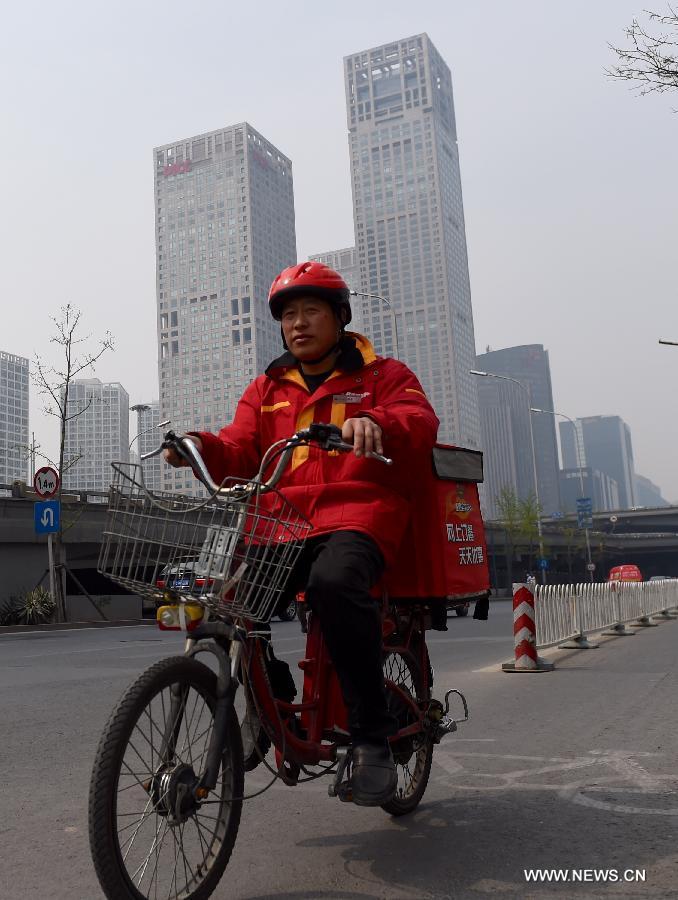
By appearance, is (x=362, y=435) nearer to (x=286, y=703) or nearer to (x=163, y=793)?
(x=286, y=703)

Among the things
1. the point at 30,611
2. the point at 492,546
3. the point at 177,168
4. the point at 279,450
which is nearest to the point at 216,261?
the point at 177,168

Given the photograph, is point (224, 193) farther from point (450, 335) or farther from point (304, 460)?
point (304, 460)

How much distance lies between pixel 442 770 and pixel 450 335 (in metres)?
115

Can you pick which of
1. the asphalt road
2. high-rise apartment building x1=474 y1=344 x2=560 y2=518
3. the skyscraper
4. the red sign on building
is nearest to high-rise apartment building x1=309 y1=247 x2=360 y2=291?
the skyscraper

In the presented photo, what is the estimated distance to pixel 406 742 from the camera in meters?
3.52

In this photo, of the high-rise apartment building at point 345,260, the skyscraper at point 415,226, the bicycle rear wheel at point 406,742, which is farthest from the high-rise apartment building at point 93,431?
the high-rise apartment building at point 345,260

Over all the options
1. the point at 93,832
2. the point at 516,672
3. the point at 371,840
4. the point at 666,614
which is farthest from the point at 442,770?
the point at 666,614

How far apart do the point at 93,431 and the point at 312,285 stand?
151 ft

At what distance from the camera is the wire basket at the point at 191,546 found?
2482 millimetres

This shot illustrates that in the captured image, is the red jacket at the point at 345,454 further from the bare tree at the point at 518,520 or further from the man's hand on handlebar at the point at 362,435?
the bare tree at the point at 518,520

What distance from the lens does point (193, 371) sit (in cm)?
10850

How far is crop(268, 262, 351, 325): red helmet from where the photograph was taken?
11.1 ft

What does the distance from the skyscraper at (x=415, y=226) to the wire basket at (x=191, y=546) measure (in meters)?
84.7

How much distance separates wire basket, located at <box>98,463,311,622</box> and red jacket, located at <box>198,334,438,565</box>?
401mm
